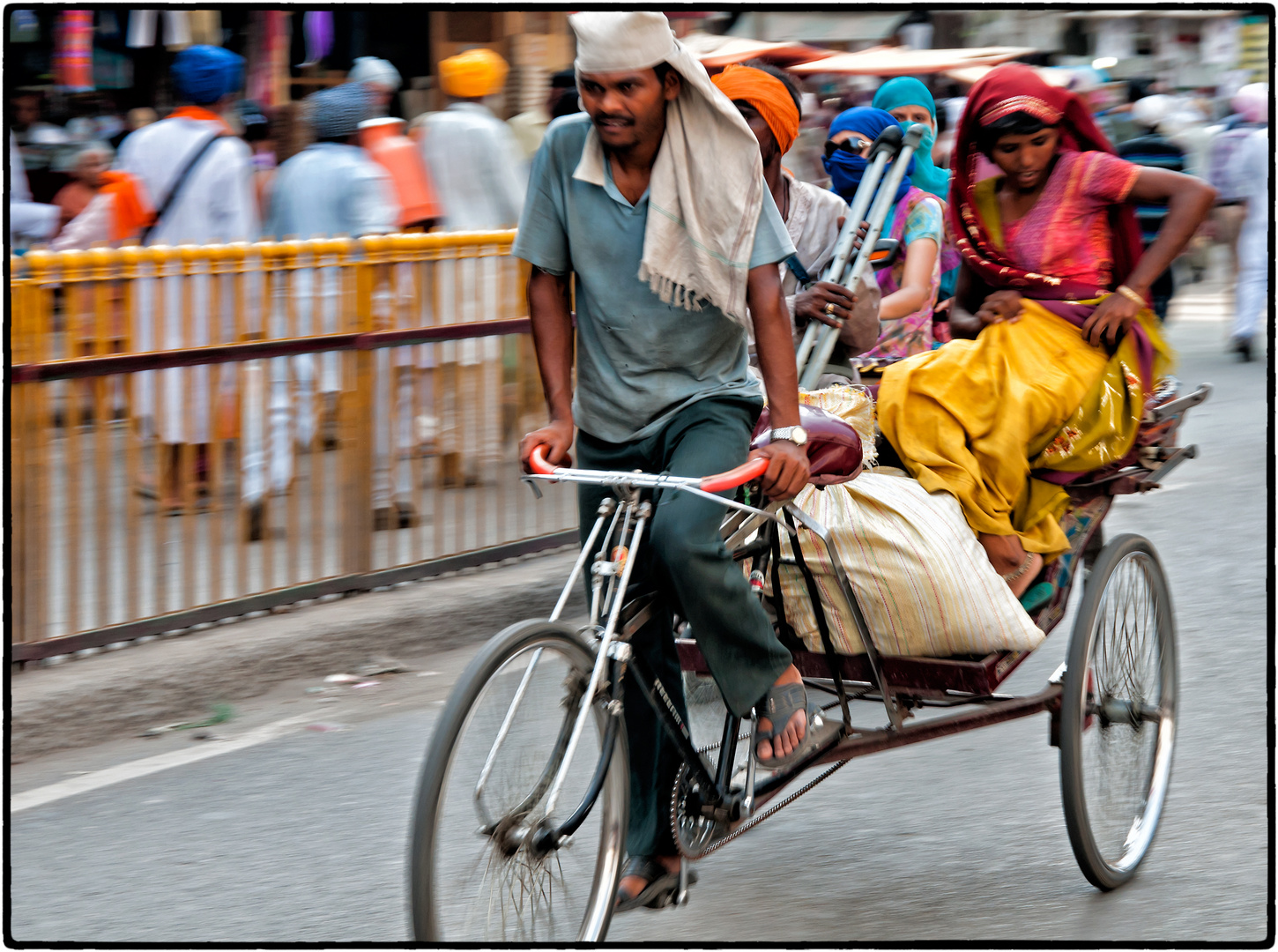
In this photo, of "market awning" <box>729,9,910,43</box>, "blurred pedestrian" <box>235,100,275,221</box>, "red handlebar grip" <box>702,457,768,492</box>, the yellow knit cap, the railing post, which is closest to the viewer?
"red handlebar grip" <box>702,457,768,492</box>

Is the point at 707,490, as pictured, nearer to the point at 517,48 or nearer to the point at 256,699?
the point at 256,699

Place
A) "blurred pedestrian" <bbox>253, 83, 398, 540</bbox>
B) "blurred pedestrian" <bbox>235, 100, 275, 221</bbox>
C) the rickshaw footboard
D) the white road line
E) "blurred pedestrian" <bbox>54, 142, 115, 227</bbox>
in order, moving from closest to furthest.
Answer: the rickshaw footboard → the white road line → "blurred pedestrian" <bbox>253, 83, 398, 540</bbox> → "blurred pedestrian" <bbox>54, 142, 115, 227</bbox> → "blurred pedestrian" <bbox>235, 100, 275, 221</bbox>

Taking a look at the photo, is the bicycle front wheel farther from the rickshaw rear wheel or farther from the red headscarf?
the red headscarf

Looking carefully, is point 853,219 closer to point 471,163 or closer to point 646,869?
point 646,869

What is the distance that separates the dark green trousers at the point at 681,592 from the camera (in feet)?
9.91

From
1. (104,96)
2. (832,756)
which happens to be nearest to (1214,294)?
(104,96)

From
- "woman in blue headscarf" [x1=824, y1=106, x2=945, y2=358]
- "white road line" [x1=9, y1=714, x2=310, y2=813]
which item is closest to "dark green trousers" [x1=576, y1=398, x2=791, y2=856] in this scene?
"white road line" [x1=9, y1=714, x2=310, y2=813]

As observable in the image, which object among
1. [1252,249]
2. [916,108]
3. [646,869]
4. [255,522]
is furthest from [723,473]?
[1252,249]

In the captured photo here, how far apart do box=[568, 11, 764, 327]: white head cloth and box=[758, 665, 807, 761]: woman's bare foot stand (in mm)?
845

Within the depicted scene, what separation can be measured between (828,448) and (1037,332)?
0.86 metres

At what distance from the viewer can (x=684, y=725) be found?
125 inches

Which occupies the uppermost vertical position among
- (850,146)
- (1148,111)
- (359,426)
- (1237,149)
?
(1148,111)

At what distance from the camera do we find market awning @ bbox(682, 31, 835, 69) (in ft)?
47.0

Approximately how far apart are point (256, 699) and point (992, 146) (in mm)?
2860
